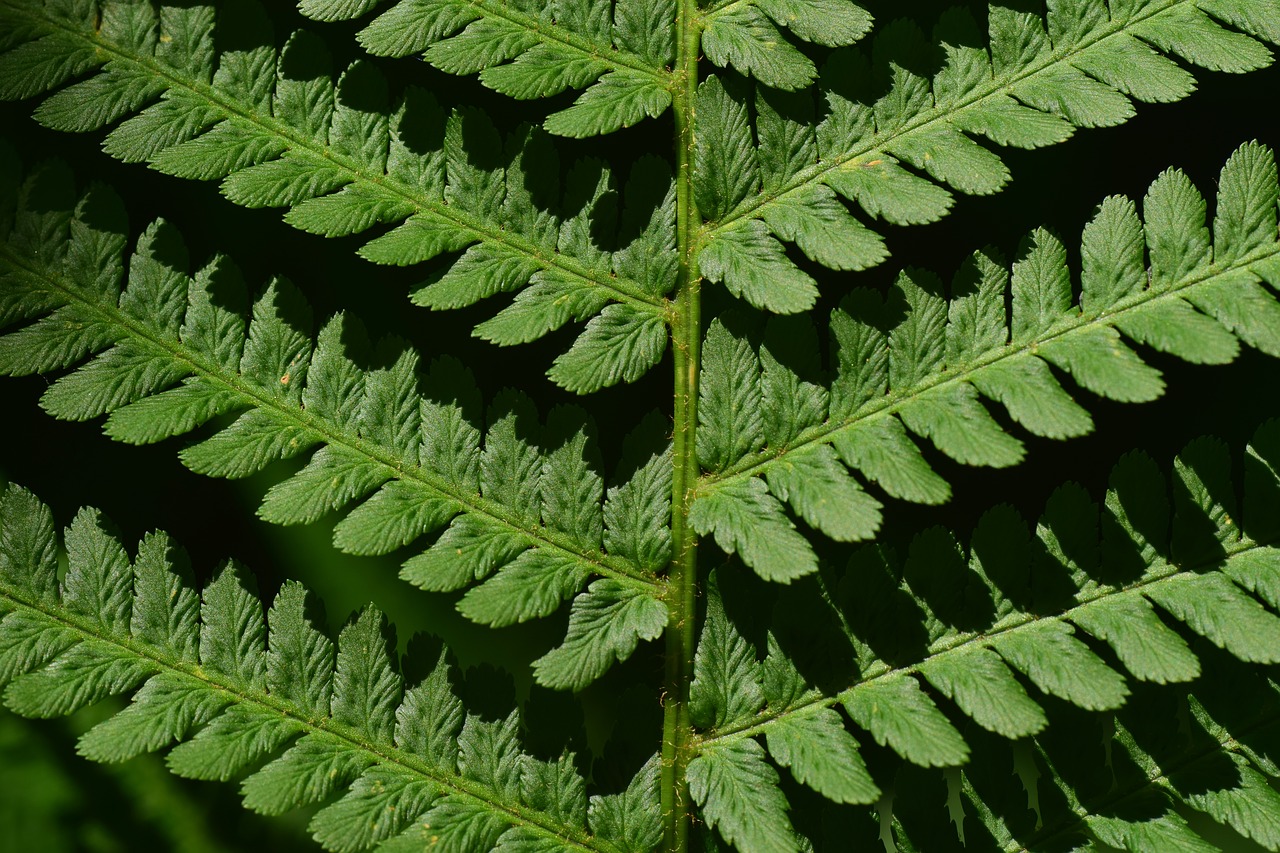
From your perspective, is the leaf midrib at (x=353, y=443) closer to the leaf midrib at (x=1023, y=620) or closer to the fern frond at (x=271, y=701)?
the fern frond at (x=271, y=701)

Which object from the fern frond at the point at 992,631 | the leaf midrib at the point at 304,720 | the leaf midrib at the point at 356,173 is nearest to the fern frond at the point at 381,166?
the leaf midrib at the point at 356,173

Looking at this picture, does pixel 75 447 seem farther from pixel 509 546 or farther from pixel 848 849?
pixel 848 849

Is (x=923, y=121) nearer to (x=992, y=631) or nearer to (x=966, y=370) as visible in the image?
(x=966, y=370)

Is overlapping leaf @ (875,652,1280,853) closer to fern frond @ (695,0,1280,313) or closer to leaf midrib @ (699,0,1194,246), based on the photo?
fern frond @ (695,0,1280,313)

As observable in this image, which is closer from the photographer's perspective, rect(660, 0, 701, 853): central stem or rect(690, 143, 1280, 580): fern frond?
rect(690, 143, 1280, 580): fern frond

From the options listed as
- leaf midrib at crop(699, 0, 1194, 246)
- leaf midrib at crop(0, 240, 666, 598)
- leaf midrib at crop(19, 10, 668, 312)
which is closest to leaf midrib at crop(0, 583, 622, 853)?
leaf midrib at crop(0, 240, 666, 598)

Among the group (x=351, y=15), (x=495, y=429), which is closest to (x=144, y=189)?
(x=351, y=15)

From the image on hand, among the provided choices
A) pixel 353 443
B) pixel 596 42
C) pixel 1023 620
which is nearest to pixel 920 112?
pixel 596 42
